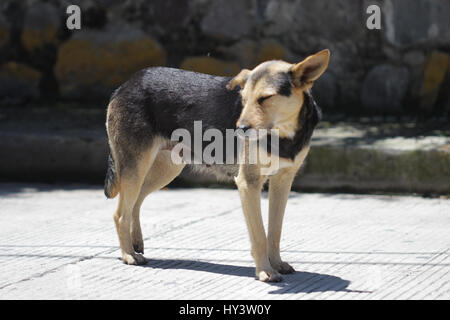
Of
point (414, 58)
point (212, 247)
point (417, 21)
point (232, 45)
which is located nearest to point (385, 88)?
point (414, 58)

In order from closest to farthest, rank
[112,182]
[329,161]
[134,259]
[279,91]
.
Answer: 1. [279,91]
2. [134,259]
3. [112,182]
4. [329,161]

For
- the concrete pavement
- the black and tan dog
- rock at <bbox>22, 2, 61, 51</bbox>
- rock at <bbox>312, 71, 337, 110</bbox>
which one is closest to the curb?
the concrete pavement

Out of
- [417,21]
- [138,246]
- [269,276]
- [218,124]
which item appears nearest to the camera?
[269,276]

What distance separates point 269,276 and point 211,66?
14.3 ft

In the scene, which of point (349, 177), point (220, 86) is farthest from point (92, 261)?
point (349, 177)

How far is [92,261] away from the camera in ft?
17.1

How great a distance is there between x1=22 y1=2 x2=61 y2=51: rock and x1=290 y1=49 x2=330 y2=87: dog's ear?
4983 millimetres

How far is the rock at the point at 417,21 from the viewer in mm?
8242

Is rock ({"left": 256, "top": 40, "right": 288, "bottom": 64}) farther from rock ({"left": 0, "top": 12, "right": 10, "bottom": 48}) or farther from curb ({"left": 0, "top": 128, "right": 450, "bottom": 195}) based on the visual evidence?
rock ({"left": 0, "top": 12, "right": 10, "bottom": 48})

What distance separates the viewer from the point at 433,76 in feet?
27.2

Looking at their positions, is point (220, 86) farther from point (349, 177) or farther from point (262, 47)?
point (262, 47)

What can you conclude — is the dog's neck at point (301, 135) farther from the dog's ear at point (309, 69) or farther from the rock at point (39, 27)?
the rock at point (39, 27)

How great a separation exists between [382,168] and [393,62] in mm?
1699

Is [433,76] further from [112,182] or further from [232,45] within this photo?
[112,182]
